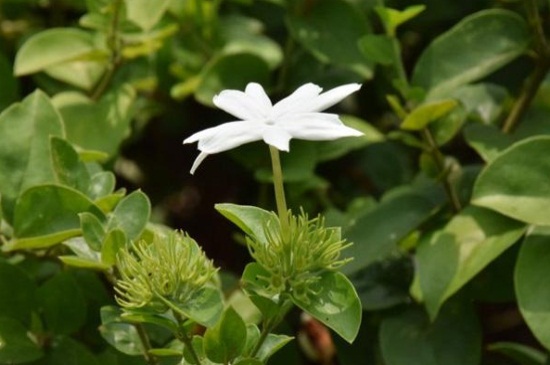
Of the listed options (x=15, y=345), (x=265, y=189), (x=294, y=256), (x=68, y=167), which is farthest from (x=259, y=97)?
(x=265, y=189)

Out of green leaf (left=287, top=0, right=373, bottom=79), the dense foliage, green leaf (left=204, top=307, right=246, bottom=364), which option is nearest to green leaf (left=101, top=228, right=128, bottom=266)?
the dense foliage

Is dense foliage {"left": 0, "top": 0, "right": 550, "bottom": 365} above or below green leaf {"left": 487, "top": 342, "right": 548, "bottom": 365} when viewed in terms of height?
above

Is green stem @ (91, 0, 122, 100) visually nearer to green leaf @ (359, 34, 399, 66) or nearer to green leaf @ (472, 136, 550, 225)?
green leaf @ (359, 34, 399, 66)

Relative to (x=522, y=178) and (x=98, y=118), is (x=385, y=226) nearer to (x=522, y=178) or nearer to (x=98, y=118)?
(x=522, y=178)

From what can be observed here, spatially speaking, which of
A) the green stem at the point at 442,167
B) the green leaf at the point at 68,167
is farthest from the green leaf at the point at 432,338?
the green leaf at the point at 68,167

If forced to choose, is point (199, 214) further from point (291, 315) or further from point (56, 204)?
point (56, 204)

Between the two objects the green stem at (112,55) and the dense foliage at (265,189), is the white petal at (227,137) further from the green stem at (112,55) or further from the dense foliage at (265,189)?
the green stem at (112,55)
